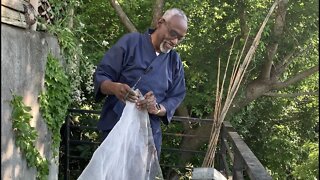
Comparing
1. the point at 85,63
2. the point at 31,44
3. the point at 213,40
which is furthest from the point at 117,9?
the point at 31,44

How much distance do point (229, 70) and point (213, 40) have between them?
1.36 feet

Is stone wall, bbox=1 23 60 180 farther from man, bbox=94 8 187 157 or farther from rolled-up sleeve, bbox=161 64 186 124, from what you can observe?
rolled-up sleeve, bbox=161 64 186 124

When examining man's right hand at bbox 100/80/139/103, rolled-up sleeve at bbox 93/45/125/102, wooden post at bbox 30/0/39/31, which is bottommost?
man's right hand at bbox 100/80/139/103

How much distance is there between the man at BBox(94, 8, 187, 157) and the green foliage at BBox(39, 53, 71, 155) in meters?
0.86

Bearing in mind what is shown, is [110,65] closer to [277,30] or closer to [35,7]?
[35,7]

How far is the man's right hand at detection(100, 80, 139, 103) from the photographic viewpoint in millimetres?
1878

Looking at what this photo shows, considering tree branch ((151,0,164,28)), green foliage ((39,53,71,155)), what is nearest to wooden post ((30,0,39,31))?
green foliage ((39,53,71,155))

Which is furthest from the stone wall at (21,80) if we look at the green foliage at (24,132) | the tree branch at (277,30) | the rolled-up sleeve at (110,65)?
the tree branch at (277,30)

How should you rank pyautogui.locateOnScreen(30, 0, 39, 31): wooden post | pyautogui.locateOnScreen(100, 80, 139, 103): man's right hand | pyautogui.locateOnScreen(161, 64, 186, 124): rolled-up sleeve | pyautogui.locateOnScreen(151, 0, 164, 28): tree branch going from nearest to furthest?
pyautogui.locateOnScreen(100, 80, 139, 103): man's right hand < pyautogui.locateOnScreen(161, 64, 186, 124): rolled-up sleeve < pyautogui.locateOnScreen(30, 0, 39, 31): wooden post < pyautogui.locateOnScreen(151, 0, 164, 28): tree branch

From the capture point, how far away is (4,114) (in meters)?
2.20

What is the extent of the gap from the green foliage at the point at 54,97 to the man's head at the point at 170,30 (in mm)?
1050

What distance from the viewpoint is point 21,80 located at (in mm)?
2439

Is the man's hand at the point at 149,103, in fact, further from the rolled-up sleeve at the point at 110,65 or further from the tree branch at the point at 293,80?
the tree branch at the point at 293,80

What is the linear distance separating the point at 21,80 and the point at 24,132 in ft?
0.89
